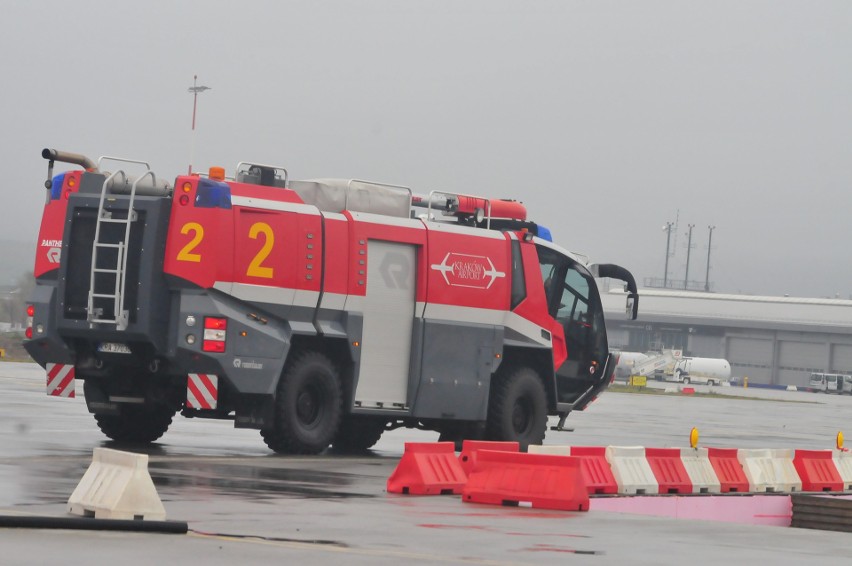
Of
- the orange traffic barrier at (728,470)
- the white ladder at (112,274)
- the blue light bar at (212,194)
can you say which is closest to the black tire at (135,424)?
the white ladder at (112,274)

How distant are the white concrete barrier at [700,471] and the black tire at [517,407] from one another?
12.8 ft

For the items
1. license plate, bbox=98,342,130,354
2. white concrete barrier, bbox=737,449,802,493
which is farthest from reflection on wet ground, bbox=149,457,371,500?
white concrete barrier, bbox=737,449,802,493

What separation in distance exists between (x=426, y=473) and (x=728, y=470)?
4577 millimetres

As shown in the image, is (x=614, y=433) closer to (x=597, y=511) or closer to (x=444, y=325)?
(x=444, y=325)

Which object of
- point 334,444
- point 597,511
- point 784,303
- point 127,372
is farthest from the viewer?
point 784,303

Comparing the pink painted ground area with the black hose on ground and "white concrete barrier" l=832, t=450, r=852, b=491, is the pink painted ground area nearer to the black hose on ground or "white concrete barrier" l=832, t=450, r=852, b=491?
"white concrete barrier" l=832, t=450, r=852, b=491

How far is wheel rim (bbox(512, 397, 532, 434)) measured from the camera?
66.7ft

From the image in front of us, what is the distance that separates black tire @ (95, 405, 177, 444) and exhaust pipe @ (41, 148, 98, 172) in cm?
305

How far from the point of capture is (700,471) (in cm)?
1614

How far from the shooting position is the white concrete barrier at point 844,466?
18723 mm

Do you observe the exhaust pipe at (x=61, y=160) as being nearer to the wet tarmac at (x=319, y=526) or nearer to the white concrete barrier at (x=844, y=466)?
the wet tarmac at (x=319, y=526)

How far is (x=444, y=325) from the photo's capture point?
19125 mm

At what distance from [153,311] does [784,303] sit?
113 metres

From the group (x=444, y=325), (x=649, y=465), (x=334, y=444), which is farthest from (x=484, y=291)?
(x=649, y=465)
